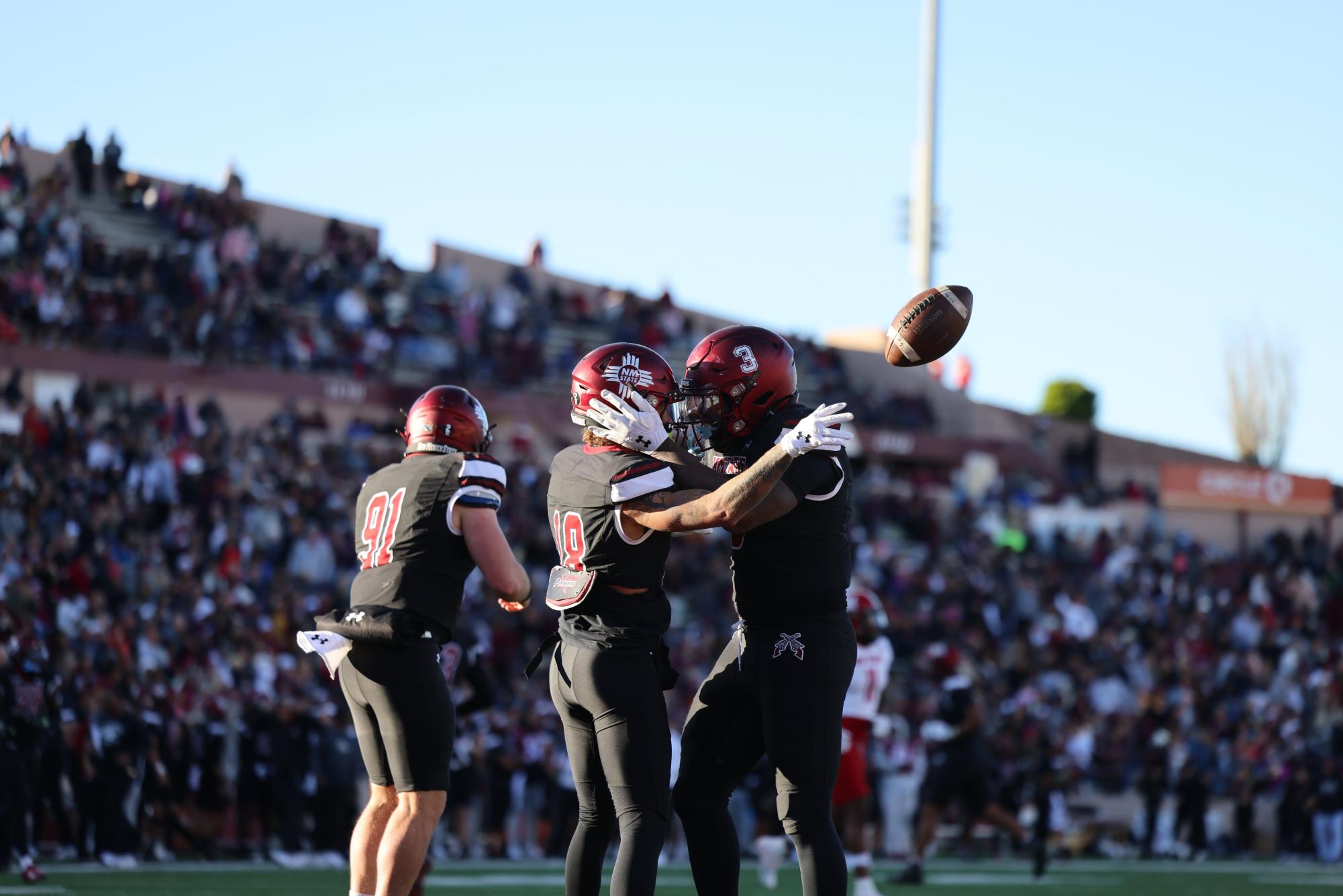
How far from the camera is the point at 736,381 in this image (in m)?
5.85

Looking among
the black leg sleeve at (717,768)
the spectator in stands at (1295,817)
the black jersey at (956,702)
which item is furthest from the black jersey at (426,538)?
the spectator in stands at (1295,817)

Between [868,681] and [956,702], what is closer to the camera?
[868,681]

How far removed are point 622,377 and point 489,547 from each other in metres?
0.92

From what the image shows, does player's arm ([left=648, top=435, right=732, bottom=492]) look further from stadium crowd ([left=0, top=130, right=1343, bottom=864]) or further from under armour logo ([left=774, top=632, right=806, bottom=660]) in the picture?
stadium crowd ([left=0, top=130, right=1343, bottom=864])

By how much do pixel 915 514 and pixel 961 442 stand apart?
4508 mm

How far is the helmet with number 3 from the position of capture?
5848 mm

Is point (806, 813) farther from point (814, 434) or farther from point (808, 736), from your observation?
point (814, 434)

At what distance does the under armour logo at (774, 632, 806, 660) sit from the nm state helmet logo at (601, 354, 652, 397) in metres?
1.02

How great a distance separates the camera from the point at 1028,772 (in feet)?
60.0

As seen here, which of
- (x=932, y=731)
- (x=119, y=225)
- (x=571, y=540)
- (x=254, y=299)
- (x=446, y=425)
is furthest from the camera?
(x=119, y=225)

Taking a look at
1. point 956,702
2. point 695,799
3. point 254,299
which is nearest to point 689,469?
point 695,799

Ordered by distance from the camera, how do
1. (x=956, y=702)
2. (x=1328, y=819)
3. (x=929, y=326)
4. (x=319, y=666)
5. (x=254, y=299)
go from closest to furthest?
1. (x=929, y=326)
2. (x=956, y=702)
3. (x=319, y=666)
4. (x=1328, y=819)
5. (x=254, y=299)

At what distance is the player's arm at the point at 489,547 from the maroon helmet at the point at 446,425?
0.39 meters

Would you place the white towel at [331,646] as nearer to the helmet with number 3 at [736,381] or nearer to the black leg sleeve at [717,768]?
the black leg sleeve at [717,768]
